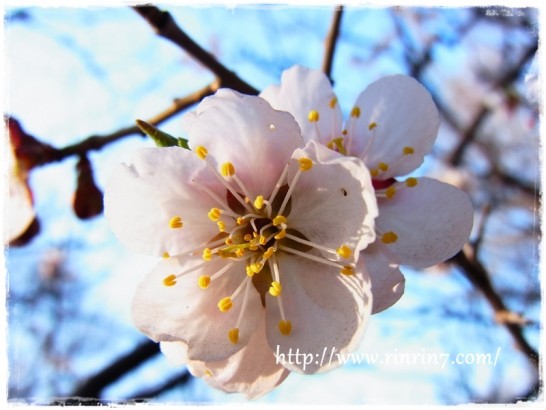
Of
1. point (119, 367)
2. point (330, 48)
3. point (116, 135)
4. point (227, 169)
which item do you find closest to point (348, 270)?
point (227, 169)

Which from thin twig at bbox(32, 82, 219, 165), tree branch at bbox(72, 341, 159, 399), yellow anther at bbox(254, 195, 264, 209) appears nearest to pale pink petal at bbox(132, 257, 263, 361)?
yellow anther at bbox(254, 195, 264, 209)

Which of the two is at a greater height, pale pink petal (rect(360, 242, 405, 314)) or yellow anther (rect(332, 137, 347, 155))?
yellow anther (rect(332, 137, 347, 155))

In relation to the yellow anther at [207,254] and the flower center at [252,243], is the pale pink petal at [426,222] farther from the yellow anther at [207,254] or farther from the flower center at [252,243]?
the yellow anther at [207,254]

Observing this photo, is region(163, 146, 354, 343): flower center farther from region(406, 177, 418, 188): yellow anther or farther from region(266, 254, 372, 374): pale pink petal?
region(406, 177, 418, 188): yellow anther

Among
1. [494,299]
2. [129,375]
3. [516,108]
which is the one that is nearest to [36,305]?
[129,375]

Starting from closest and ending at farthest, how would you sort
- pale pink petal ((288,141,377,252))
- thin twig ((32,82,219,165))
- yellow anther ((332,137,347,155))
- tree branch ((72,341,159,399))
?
1. pale pink petal ((288,141,377,252))
2. yellow anther ((332,137,347,155))
3. thin twig ((32,82,219,165))
4. tree branch ((72,341,159,399))

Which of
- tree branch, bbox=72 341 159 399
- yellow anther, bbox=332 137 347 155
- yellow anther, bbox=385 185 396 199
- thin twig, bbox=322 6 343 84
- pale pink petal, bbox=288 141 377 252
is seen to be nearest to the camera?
pale pink petal, bbox=288 141 377 252

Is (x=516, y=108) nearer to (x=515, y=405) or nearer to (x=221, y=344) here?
(x=515, y=405)
